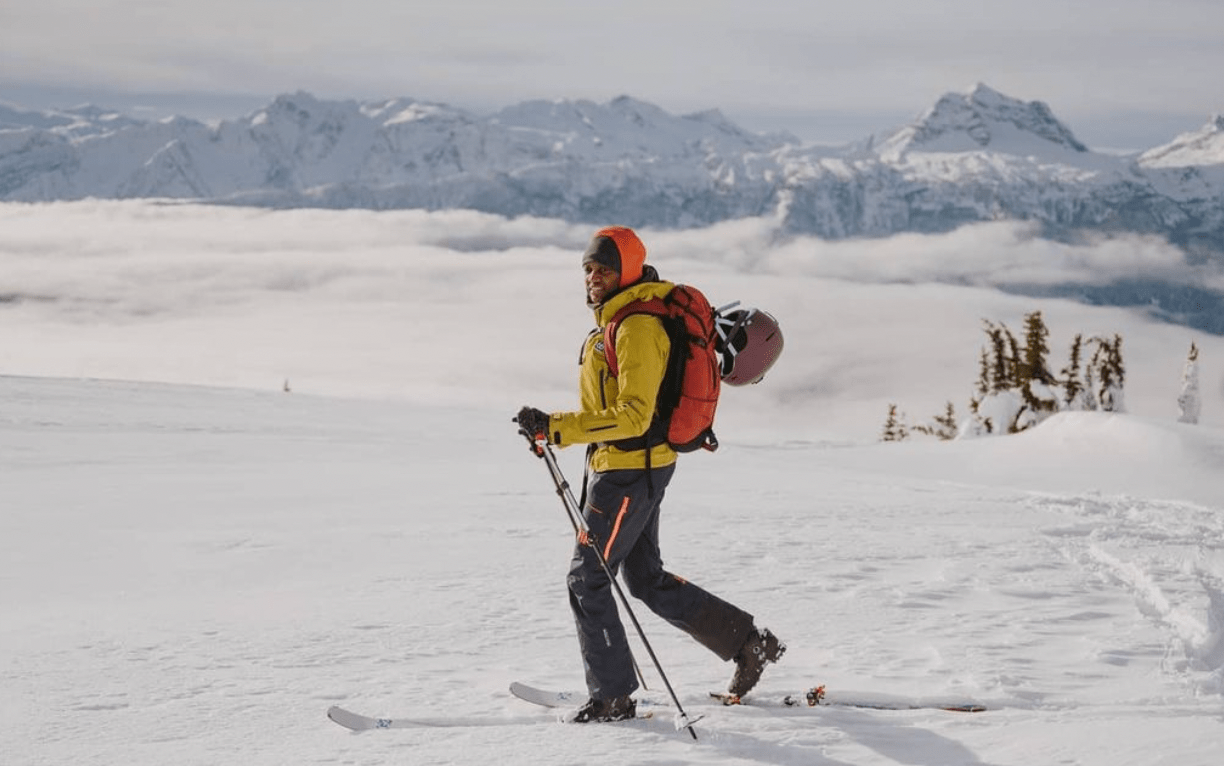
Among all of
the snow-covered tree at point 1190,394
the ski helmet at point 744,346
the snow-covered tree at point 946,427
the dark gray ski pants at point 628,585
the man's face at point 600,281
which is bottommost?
the snow-covered tree at point 946,427

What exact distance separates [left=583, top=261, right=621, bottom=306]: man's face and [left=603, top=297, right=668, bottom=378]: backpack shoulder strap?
0.14 metres

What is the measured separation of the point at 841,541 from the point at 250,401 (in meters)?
15.9

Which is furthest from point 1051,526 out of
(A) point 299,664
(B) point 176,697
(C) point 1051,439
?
(C) point 1051,439

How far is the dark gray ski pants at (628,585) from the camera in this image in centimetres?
472

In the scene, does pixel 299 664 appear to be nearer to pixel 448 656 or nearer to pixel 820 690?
pixel 448 656

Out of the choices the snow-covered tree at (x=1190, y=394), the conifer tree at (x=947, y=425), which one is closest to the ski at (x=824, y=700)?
the conifer tree at (x=947, y=425)

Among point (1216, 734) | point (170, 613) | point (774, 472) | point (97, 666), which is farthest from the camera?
point (774, 472)

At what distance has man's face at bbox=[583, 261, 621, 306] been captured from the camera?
462 cm

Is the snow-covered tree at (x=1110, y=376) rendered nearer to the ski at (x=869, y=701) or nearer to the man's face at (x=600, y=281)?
the ski at (x=869, y=701)

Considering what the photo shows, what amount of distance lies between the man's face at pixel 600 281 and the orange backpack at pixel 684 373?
0.51 feet

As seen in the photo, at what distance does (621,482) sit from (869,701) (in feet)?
5.31

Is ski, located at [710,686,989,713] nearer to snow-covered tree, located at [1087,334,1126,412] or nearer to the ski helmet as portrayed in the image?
the ski helmet

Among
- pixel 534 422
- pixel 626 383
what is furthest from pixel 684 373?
pixel 534 422

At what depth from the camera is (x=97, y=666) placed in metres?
5.58
